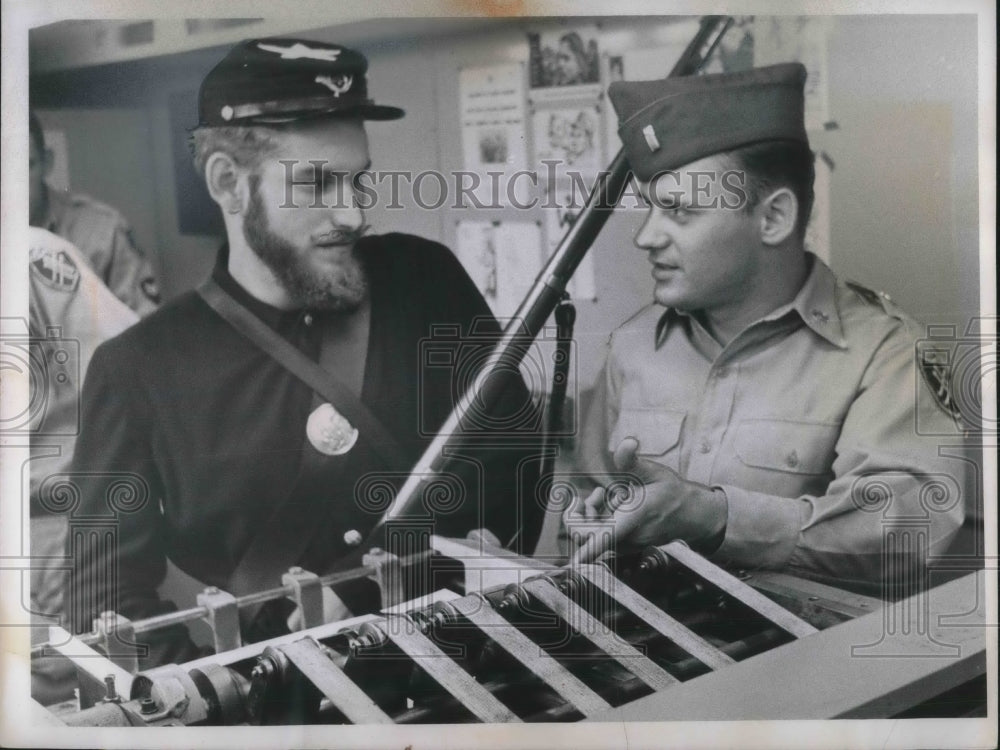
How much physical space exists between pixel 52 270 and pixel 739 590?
227 centimetres

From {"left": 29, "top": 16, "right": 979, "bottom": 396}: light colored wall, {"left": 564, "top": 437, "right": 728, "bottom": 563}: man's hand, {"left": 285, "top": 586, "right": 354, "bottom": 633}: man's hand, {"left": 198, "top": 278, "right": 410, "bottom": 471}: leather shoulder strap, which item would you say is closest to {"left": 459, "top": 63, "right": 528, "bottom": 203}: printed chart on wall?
{"left": 29, "top": 16, "right": 979, "bottom": 396}: light colored wall

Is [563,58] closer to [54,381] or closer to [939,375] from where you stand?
[939,375]

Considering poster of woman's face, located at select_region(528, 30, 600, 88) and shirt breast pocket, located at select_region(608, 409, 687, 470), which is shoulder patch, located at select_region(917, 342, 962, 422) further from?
poster of woman's face, located at select_region(528, 30, 600, 88)

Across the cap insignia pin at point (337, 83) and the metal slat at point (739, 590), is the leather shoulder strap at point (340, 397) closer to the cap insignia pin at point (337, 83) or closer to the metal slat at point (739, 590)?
A: the cap insignia pin at point (337, 83)

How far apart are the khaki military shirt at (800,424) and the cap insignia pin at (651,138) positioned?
476 mm

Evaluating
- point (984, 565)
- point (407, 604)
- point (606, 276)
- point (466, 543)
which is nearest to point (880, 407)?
point (984, 565)

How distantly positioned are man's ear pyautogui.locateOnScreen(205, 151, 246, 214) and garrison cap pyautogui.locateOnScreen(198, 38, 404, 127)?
0.38 feet

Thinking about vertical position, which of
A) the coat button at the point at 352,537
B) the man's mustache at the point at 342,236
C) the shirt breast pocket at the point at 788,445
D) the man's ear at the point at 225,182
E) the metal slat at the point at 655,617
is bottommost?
the metal slat at the point at 655,617

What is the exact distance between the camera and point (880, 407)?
3277 mm

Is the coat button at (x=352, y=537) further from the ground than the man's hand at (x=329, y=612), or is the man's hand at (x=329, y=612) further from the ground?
the coat button at (x=352, y=537)

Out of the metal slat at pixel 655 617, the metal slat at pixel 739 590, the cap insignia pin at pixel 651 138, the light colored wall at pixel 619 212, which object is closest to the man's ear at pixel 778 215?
the light colored wall at pixel 619 212

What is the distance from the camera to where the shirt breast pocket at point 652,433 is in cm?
330

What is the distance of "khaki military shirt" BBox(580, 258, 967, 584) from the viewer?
3268mm

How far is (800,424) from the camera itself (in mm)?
3270
